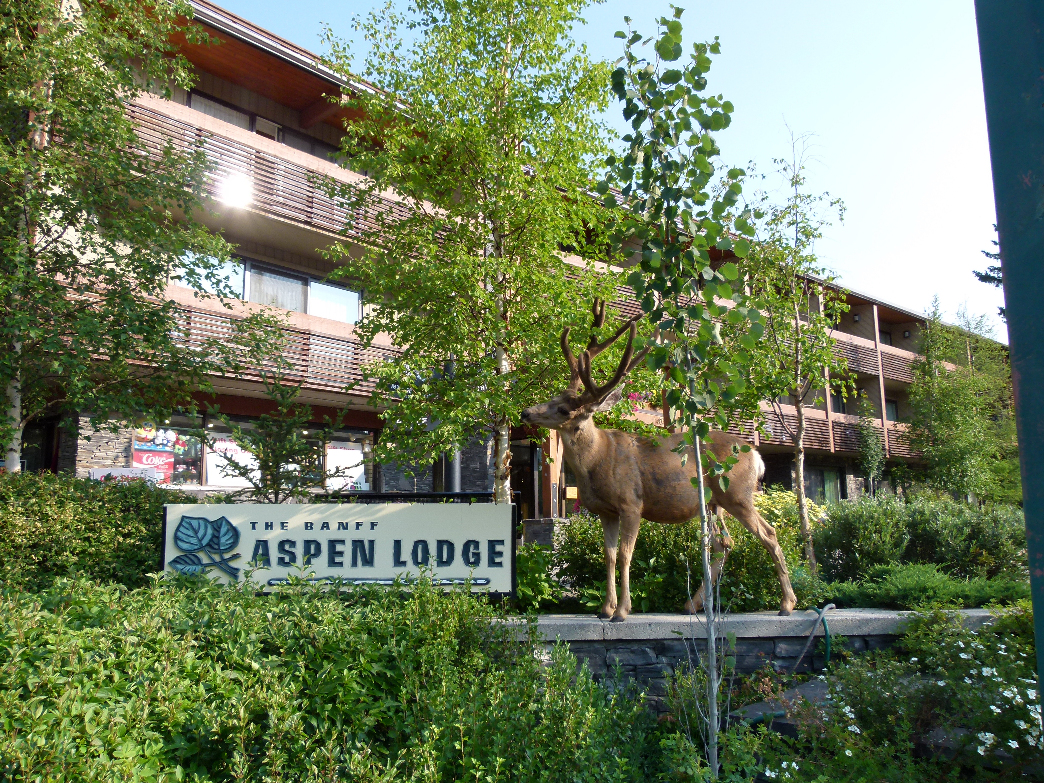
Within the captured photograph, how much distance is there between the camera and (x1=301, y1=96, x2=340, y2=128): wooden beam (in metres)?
17.2

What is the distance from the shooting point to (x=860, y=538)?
9148mm

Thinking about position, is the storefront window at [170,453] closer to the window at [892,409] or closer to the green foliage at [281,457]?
the green foliage at [281,457]

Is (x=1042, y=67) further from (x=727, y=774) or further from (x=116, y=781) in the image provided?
(x=116, y=781)

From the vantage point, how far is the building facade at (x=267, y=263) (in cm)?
1409

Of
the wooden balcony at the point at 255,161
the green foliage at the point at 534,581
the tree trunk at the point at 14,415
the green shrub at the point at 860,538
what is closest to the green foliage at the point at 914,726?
the green foliage at the point at 534,581

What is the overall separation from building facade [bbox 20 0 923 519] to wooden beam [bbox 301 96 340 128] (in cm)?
3

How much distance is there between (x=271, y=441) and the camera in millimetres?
7539

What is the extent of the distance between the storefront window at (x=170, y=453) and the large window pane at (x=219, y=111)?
723 cm

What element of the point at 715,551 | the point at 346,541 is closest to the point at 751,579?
the point at 715,551

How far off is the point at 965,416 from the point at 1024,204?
32.6 meters

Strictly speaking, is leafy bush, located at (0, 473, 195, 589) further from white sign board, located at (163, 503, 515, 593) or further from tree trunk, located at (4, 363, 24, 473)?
tree trunk, located at (4, 363, 24, 473)

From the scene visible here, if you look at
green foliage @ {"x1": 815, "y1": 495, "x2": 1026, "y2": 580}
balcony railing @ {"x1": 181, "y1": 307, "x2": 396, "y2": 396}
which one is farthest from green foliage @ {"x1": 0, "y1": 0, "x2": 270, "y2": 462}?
green foliage @ {"x1": 815, "y1": 495, "x2": 1026, "y2": 580}

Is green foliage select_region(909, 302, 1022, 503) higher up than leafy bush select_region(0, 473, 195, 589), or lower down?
higher up

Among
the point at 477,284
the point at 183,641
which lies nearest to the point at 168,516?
the point at 183,641
